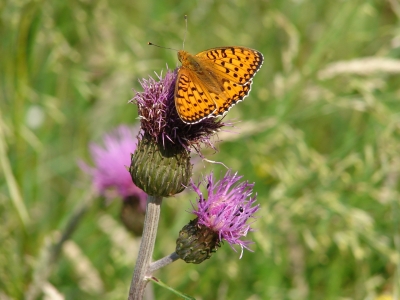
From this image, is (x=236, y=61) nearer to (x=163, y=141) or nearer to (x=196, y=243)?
(x=163, y=141)

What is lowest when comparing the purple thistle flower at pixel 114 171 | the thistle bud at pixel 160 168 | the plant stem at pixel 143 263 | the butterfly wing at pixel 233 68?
the plant stem at pixel 143 263

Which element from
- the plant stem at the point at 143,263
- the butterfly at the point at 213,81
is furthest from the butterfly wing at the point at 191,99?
the plant stem at the point at 143,263

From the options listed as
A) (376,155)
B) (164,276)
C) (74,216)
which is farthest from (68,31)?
(376,155)

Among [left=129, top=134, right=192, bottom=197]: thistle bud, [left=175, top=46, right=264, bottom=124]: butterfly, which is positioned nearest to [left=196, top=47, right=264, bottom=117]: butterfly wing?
[left=175, top=46, right=264, bottom=124]: butterfly

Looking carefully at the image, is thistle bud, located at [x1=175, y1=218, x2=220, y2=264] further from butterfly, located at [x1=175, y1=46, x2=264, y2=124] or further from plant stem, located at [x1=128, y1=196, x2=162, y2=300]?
butterfly, located at [x1=175, y1=46, x2=264, y2=124]

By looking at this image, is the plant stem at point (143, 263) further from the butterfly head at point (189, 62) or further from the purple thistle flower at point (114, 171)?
the purple thistle flower at point (114, 171)

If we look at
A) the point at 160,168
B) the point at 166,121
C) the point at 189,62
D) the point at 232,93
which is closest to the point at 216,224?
the point at 160,168

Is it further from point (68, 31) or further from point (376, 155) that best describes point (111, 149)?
point (376, 155)
